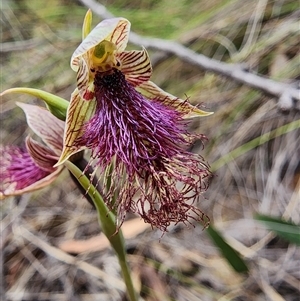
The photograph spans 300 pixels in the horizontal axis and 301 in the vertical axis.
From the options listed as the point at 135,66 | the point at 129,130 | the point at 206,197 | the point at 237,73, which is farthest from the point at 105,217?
the point at 206,197

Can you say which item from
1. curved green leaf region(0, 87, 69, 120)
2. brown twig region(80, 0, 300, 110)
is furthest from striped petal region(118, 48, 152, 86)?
brown twig region(80, 0, 300, 110)

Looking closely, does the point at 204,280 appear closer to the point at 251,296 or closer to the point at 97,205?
the point at 251,296

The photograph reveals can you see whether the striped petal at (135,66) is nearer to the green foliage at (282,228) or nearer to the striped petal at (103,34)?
the striped petal at (103,34)

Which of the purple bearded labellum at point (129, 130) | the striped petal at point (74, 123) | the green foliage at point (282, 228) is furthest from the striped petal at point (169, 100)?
the green foliage at point (282, 228)

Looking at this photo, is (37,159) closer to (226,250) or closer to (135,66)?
(135,66)

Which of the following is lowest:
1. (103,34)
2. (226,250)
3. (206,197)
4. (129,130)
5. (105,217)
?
(206,197)

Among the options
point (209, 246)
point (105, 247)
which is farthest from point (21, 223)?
point (209, 246)

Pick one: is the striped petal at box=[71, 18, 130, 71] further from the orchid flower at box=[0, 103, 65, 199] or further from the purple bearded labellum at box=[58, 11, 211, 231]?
the orchid flower at box=[0, 103, 65, 199]
